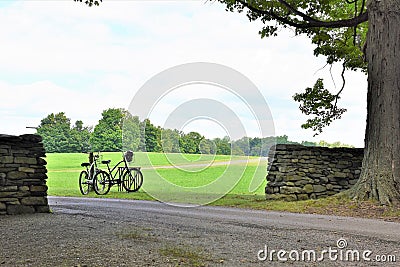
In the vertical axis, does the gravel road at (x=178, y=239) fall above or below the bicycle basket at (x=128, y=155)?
below

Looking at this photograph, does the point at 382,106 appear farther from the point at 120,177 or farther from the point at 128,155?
the point at 120,177

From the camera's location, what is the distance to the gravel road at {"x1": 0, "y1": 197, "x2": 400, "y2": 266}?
15.6 ft

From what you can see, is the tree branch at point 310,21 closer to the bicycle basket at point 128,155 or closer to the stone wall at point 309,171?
the stone wall at point 309,171

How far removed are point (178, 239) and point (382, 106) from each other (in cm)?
717

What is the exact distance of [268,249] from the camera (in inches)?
211

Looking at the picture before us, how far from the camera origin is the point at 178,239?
19.4ft

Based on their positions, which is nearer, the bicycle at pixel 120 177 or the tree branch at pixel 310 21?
the tree branch at pixel 310 21

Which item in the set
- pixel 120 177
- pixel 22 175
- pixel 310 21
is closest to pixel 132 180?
pixel 120 177

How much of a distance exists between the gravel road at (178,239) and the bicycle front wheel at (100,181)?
23.9 ft

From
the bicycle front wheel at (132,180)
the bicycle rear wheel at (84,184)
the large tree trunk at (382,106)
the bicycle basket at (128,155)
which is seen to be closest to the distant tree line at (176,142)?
the bicycle basket at (128,155)

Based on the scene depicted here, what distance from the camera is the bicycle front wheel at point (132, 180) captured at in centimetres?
1681

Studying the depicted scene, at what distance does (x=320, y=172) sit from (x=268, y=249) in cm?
771

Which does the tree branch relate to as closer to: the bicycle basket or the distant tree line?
the distant tree line

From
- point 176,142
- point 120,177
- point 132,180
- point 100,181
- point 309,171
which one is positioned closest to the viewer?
point 309,171
